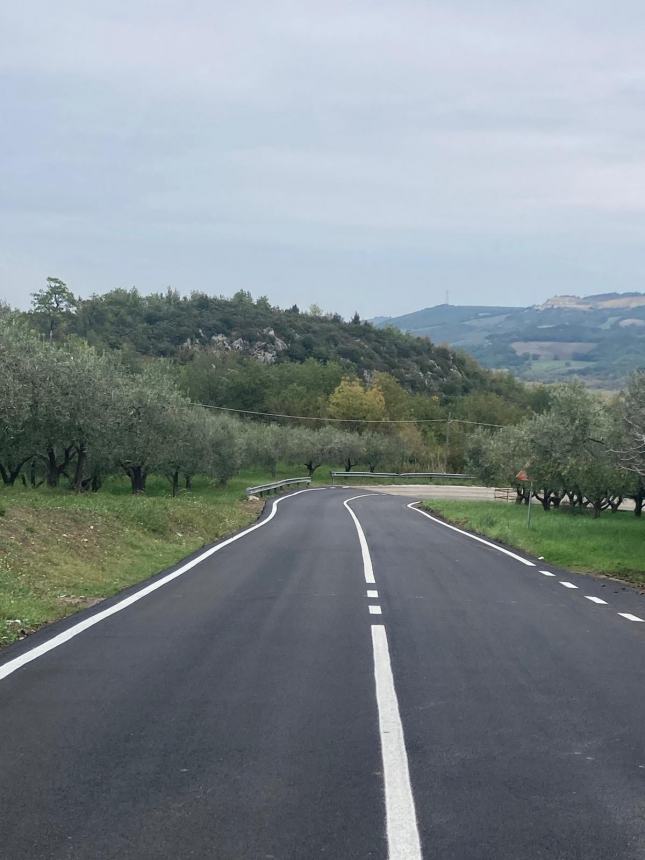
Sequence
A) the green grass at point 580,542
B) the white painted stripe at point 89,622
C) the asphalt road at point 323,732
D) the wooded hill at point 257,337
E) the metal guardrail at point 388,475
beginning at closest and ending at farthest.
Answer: the asphalt road at point 323,732 < the white painted stripe at point 89,622 < the green grass at point 580,542 < the metal guardrail at point 388,475 < the wooded hill at point 257,337

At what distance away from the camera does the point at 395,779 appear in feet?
16.7

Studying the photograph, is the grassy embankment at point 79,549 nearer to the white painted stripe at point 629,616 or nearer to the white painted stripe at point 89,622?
the white painted stripe at point 89,622

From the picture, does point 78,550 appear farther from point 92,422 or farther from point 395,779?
point 92,422

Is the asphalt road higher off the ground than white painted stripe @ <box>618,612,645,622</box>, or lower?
higher

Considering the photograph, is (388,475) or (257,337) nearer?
(388,475)

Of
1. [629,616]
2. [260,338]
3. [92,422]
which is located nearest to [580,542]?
[629,616]

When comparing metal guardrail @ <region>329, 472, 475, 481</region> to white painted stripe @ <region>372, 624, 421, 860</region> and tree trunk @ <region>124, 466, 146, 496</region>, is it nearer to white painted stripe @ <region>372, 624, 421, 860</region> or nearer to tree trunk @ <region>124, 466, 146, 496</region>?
tree trunk @ <region>124, 466, 146, 496</region>

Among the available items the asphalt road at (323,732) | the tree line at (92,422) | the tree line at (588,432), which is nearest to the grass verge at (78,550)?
the asphalt road at (323,732)

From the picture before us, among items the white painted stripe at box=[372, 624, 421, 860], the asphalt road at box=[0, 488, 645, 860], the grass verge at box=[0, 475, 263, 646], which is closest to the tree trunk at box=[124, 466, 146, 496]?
the grass verge at box=[0, 475, 263, 646]

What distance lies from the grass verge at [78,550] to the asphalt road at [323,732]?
721 millimetres

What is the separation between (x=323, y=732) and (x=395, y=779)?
3.22 ft

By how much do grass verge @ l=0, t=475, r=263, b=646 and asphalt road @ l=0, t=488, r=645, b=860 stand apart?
0.72m

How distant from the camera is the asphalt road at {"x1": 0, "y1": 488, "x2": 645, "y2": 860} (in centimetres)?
434

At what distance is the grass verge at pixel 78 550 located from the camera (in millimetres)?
10867
